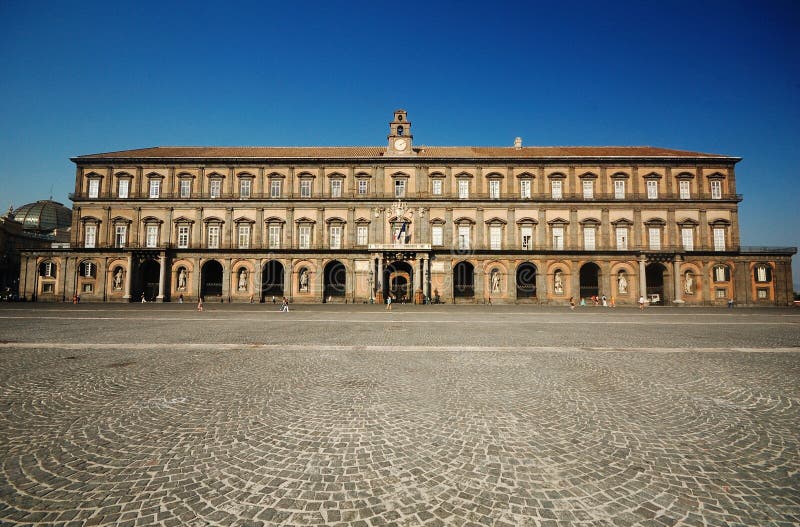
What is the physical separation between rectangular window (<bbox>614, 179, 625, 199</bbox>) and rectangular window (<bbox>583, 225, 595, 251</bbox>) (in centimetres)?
439

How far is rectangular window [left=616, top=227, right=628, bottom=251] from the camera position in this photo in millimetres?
33719

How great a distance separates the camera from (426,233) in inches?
1345

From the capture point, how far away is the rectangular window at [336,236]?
3459 cm

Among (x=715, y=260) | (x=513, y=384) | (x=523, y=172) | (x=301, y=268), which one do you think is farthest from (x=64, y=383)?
(x=715, y=260)

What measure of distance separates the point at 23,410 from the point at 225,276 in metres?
32.3

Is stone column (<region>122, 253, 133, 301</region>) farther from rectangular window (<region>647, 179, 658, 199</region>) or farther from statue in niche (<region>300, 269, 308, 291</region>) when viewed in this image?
rectangular window (<region>647, 179, 658, 199</region>)

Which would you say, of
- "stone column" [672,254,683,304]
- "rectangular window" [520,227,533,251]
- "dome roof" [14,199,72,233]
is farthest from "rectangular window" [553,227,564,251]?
"dome roof" [14,199,72,233]

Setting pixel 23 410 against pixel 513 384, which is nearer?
pixel 23 410

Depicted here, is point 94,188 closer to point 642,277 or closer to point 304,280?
point 304,280

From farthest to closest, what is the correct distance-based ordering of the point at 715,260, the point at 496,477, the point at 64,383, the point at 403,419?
the point at 715,260 < the point at 64,383 < the point at 403,419 < the point at 496,477

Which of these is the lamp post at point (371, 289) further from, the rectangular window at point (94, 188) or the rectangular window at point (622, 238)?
the rectangular window at point (94, 188)

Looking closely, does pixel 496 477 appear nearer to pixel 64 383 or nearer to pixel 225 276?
pixel 64 383

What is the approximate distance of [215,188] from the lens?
1387 inches

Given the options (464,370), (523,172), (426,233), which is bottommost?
(464,370)
